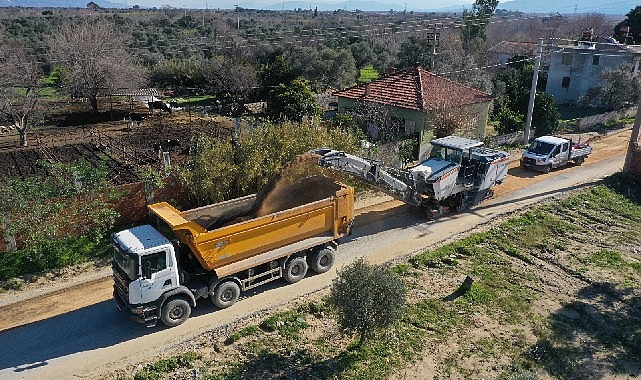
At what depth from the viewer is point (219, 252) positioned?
43.6 feet

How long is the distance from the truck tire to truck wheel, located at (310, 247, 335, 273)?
2613 mm

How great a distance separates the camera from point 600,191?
23.3 metres

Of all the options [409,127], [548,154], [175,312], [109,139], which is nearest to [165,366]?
[175,312]

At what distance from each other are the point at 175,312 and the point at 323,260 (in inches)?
185

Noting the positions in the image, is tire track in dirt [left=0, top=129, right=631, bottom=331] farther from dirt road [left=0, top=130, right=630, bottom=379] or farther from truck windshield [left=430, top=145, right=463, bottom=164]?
truck windshield [left=430, top=145, right=463, bottom=164]

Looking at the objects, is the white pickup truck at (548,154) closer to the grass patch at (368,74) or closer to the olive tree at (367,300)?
the olive tree at (367,300)

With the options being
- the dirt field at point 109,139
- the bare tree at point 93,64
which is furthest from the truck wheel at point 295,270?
the bare tree at point 93,64

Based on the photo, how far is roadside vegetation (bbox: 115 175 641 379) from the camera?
11.9 meters

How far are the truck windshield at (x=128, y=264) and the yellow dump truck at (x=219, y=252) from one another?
23mm

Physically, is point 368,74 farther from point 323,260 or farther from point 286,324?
point 286,324

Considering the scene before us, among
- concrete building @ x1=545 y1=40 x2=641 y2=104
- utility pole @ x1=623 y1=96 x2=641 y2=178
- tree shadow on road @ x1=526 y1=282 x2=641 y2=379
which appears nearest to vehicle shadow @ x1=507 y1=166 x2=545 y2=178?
utility pole @ x1=623 y1=96 x2=641 y2=178

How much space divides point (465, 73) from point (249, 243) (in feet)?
96.8

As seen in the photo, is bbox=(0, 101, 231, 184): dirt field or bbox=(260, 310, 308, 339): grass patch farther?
bbox=(0, 101, 231, 184): dirt field

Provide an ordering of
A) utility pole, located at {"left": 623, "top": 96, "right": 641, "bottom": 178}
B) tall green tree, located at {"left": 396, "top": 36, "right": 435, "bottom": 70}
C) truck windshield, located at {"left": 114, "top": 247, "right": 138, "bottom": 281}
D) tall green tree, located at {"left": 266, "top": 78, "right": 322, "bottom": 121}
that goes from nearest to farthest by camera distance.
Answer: truck windshield, located at {"left": 114, "top": 247, "right": 138, "bottom": 281} → utility pole, located at {"left": 623, "top": 96, "right": 641, "bottom": 178} → tall green tree, located at {"left": 266, "top": 78, "right": 322, "bottom": 121} → tall green tree, located at {"left": 396, "top": 36, "right": 435, "bottom": 70}
